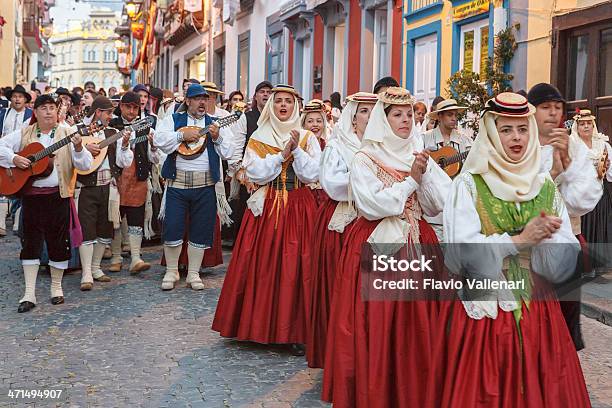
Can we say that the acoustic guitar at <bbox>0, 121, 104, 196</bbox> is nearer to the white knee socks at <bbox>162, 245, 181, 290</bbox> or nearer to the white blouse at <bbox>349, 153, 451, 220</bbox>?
the white knee socks at <bbox>162, 245, 181, 290</bbox>

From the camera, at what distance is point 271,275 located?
6.69 m

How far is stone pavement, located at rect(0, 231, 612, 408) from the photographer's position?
552cm

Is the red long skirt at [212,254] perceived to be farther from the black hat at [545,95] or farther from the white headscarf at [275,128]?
the black hat at [545,95]

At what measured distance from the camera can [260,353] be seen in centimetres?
659

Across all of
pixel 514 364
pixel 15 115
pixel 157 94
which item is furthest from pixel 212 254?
pixel 514 364

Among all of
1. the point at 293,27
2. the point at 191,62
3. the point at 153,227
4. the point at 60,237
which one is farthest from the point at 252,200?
the point at 191,62

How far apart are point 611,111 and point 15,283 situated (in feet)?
22.6

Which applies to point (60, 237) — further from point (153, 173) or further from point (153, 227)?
point (153, 227)

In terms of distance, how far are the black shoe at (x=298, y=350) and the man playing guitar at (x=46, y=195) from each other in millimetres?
2736

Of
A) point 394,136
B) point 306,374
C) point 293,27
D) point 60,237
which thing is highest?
point 293,27

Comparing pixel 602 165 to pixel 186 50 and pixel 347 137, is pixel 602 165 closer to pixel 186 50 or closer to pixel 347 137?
pixel 347 137

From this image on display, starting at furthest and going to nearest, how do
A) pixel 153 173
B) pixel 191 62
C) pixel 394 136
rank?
pixel 191 62, pixel 153 173, pixel 394 136

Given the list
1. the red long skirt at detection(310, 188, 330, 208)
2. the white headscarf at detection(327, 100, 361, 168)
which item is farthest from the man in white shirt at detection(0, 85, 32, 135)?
the white headscarf at detection(327, 100, 361, 168)

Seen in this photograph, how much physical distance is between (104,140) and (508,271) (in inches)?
235
